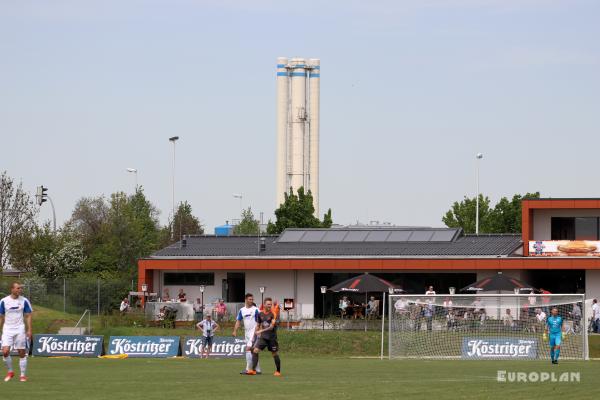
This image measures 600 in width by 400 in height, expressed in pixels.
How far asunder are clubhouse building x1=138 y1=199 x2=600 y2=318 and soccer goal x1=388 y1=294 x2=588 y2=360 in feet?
39.0

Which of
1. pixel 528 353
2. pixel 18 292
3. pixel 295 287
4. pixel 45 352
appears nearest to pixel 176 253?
pixel 295 287

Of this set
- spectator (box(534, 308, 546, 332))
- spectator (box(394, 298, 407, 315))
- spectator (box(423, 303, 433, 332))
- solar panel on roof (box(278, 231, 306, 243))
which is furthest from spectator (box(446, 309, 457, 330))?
solar panel on roof (box(278, 231, 306, 243))

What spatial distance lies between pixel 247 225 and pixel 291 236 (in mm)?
61230

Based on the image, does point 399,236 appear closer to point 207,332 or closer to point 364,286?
point 364,286

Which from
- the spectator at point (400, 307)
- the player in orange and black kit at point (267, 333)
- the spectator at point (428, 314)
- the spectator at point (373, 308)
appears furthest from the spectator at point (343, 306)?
the player in orange and black kit at point (267, 333)

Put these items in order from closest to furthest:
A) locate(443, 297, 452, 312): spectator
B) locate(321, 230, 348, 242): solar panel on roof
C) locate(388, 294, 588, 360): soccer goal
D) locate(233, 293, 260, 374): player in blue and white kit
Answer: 1. locate(233, 293, 260, 374): player in blue and white kit
2. locate(388, 294, 588, 360): soccer goal
3. locate(443, 297, 452, 312): spectator
4. locate(321, 230, 348, 242): solar panel on roof

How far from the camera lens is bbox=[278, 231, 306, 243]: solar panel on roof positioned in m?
66.2

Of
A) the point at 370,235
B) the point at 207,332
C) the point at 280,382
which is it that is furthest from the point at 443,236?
the point at 280,382

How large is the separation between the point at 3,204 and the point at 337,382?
55030 millimetres

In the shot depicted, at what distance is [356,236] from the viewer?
2579 inches

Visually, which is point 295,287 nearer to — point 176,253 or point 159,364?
point 176,253

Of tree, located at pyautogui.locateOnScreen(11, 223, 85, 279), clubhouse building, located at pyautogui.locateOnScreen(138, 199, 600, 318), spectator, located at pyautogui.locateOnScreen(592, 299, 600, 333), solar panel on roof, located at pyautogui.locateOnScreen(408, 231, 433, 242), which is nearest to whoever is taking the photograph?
spectator, located at pyautogui.locateOnScreen(592, 299, 600, 333)

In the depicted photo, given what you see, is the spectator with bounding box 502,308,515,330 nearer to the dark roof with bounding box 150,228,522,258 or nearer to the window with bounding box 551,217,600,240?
the dark roof with bounding box 150,228,522,258

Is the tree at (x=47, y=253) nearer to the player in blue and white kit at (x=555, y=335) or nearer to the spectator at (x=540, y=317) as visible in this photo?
the spectator at (x=540, y=317)
